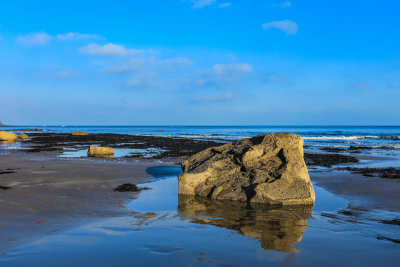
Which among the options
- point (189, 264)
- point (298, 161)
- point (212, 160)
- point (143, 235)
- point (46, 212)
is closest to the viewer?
point (189, 264)

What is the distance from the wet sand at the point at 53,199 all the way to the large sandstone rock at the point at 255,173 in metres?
2.07

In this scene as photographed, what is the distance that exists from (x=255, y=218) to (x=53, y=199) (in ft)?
15.8

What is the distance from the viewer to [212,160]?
29.8 feet

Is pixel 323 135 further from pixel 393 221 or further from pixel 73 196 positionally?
pixel 73 196

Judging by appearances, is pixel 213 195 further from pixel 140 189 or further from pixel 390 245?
pixel 390 245

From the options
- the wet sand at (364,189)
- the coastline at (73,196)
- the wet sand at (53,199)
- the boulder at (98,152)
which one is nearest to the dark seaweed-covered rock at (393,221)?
the coastline at (73,196)

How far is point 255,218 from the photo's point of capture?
6012 millimetres

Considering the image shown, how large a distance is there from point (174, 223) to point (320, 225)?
271 centimetres

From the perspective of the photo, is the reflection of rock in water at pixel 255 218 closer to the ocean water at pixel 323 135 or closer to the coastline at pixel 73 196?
the coastline at pixel 73 196

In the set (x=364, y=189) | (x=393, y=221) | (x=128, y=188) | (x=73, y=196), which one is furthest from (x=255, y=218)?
(x=364, y=189)

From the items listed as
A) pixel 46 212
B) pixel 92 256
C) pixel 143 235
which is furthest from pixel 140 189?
pixel 92 256

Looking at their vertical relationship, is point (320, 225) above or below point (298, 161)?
below

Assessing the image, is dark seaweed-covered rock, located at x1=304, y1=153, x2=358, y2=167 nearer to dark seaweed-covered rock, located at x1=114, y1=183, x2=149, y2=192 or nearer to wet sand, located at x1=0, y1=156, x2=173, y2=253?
wet sand, located at x1=0, y1=156, x2=173, y2=253

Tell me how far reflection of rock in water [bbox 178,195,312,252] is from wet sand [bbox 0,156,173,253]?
1.69 metres
